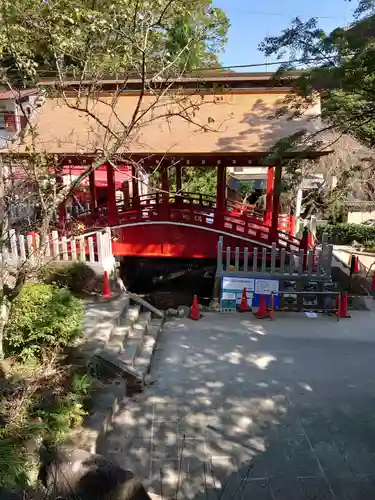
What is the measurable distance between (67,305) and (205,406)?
2.31 meters

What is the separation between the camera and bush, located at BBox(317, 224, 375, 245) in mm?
18625

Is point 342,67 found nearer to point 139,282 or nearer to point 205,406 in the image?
point 205,406

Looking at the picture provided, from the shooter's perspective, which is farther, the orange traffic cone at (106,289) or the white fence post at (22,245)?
the white fence post at (22,245)

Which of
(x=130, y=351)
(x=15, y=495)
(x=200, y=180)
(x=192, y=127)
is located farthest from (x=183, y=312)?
(x=200, y=180)

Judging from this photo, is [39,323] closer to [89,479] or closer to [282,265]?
[89,479]

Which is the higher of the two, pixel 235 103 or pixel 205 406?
pixel 235 103

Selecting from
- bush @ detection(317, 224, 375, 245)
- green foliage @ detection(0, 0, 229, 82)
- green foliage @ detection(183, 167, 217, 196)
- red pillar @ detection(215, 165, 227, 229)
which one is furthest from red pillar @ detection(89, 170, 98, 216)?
bush @ detection(317, 224, 375, 245)

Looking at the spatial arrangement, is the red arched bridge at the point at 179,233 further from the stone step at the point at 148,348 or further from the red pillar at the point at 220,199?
the stone step at the point at 148,348

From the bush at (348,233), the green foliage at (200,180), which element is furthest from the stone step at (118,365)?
the bush at (348,233)

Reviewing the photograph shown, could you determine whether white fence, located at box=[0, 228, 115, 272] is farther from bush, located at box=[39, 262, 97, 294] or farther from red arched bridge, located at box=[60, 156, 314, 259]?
red arched bridge, located at box=[60, 156, 314, 259]

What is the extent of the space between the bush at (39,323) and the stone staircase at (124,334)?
2.37 feet

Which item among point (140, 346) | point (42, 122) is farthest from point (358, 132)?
point (42, 122)

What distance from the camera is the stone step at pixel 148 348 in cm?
635

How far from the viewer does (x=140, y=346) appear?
6.99 metres
